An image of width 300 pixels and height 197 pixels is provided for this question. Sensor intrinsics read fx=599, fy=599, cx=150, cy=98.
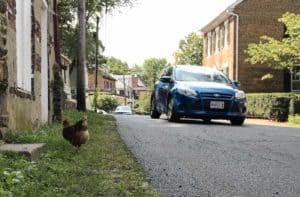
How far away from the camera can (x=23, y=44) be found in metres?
8.98

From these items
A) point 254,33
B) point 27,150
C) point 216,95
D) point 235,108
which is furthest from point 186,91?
point 254,33

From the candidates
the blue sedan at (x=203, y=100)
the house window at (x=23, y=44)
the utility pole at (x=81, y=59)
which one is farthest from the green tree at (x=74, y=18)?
the house window at (x=23, y=44)

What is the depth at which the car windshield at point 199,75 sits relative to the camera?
15.6 metres

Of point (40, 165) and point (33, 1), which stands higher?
point (33, 1)

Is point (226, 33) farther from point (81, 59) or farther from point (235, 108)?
point (235, 108)

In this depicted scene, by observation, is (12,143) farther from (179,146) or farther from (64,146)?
(179,146)

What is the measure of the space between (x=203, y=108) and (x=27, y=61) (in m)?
6.01

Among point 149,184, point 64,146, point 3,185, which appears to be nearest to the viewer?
point 3,185

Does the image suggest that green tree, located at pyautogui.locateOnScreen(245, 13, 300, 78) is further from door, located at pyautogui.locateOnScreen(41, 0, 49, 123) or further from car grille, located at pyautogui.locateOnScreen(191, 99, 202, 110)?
door, located at pyautogui.locateOnScreen(41, 0, 49, 123)

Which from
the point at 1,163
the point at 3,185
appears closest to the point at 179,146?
the point at 1,163

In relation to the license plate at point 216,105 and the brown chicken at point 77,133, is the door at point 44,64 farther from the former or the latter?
the brown chicken at point 77,133

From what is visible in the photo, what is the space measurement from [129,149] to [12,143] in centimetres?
197

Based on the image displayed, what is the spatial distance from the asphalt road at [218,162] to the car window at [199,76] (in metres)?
4.46

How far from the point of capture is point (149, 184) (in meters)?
5.55
